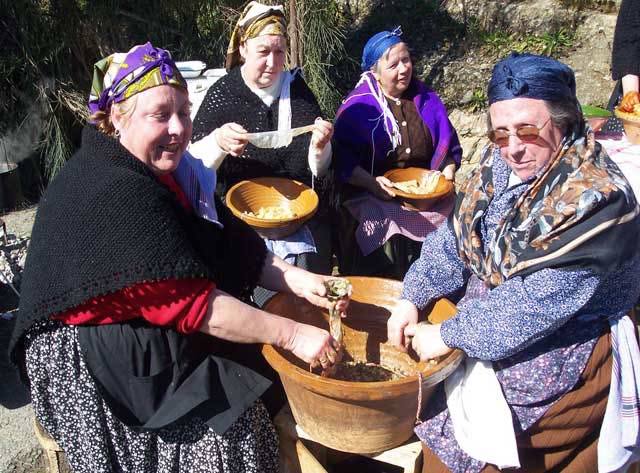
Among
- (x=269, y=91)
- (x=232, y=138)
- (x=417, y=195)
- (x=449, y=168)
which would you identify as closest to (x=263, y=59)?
(x=269, y=91)

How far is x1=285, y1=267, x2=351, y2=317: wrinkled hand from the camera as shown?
217cm

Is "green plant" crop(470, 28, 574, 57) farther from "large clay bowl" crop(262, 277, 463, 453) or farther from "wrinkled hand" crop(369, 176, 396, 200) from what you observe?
"large clay bowl" crop(262, 277, 463, 453)

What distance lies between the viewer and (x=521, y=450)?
1.96 metres

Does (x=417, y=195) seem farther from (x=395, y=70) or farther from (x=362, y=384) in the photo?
(x=362, y=384)

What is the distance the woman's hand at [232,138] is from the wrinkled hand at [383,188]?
2.59 ft

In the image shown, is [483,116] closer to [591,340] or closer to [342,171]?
[342,171]

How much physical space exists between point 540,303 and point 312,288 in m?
→ 0.83

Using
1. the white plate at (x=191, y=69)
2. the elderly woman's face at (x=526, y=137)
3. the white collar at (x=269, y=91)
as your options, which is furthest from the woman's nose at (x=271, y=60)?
the elderly woman's face at (x=526, y=137)

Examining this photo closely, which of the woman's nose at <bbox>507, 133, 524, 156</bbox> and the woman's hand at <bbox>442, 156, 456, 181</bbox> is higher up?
the woman's nose at <bbox>507, 133, 524, 156</bbox>

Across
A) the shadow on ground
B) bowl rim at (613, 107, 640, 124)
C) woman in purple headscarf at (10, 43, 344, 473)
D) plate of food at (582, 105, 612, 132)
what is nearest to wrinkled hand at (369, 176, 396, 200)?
plate of food at (582, 105, 612, 132)

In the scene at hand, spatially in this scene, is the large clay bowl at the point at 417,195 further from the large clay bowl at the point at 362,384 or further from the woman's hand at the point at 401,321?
the woman's hand at the point at 401,321

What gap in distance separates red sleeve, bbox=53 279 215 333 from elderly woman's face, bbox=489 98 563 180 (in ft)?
3.11

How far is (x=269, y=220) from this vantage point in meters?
2.93

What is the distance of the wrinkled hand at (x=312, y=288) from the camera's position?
217 cm
